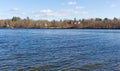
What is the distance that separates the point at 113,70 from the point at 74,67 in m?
3.45

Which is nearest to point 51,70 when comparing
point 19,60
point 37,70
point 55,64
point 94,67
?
point 37,70

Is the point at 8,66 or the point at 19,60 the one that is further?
the point at 19,60

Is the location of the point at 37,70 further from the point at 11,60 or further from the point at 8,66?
the point at 11,60

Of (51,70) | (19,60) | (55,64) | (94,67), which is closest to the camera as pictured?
(51,70)

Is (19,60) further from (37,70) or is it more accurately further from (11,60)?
(37,70)

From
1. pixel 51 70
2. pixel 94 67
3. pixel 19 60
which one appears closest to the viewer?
pixel 51 70

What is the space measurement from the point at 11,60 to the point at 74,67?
24.2 feet

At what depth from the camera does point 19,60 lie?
2434 cm

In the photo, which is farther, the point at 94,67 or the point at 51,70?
the point at 94,67

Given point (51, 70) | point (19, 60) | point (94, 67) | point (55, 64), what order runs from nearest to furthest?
1. point (51, 70)
2. point (94, 67)
3. point (55, 64)
4. point (19, 60)

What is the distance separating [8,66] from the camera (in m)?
21.1

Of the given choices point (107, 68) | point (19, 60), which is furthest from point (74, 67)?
point (19, 60)

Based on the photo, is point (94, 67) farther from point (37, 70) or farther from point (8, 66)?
point (8, 66)

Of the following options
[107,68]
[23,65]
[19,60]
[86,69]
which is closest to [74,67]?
[86,69]
